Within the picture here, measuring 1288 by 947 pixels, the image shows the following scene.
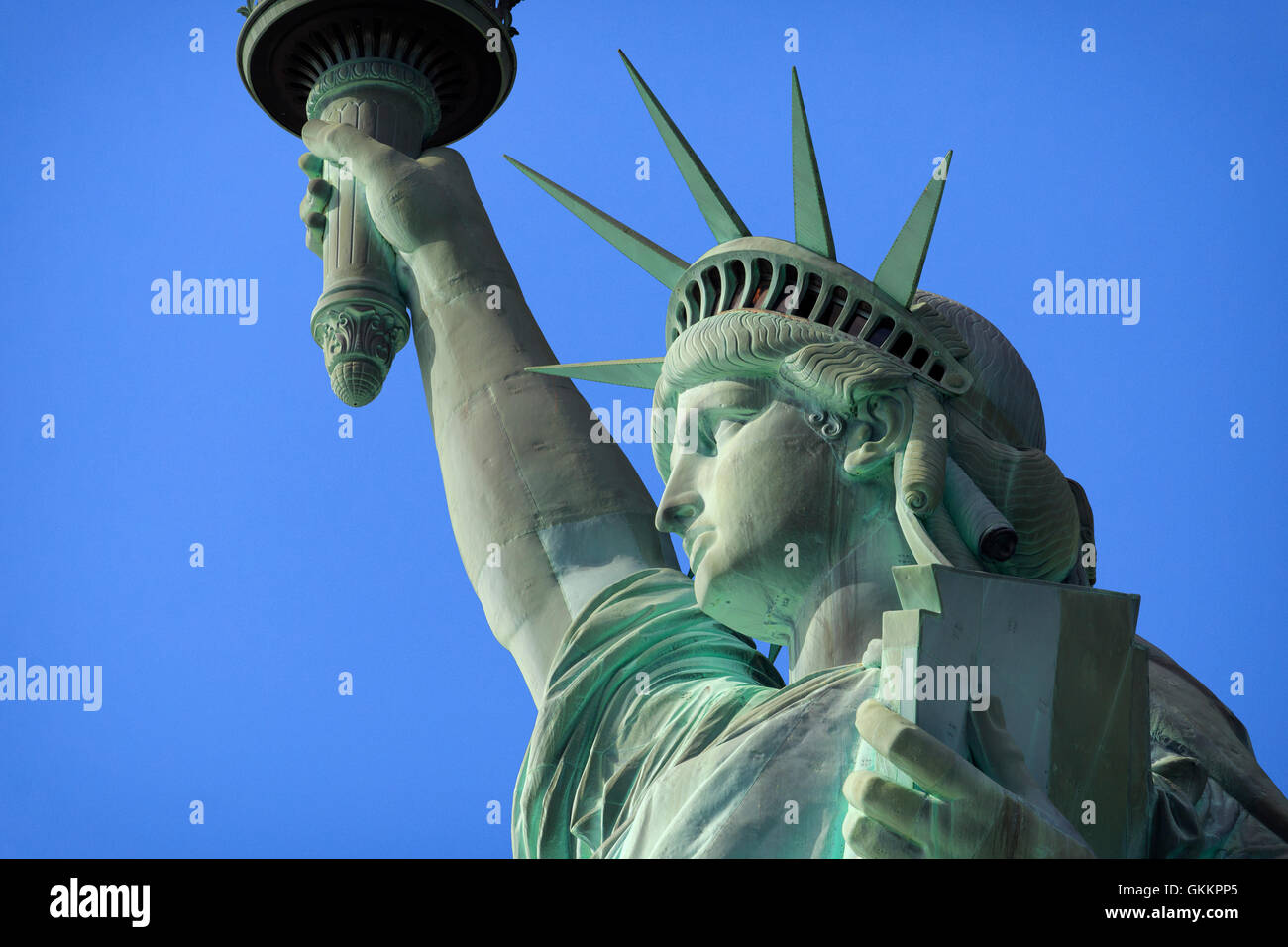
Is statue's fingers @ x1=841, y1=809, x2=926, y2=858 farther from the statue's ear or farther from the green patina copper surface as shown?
the statue's ear

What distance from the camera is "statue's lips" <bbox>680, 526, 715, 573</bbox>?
7.97 metres

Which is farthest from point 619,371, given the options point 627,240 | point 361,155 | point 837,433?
point 361,155

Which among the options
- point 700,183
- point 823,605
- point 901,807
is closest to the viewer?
point 901,807

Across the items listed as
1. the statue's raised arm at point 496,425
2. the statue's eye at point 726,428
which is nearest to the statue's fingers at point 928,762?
the statue's eye at point 726,428

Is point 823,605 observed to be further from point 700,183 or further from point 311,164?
point 311,164

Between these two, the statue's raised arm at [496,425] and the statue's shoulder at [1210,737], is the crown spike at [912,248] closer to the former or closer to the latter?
the statue's shoulder at [1210,737]

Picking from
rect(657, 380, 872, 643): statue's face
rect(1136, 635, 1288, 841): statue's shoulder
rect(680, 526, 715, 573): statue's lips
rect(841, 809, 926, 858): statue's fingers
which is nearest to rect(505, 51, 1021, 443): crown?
rect(657, 380, 872, 643): statue's face

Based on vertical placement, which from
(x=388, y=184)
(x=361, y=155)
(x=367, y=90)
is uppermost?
(x=367, y=90)

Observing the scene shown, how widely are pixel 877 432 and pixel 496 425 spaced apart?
2.98m

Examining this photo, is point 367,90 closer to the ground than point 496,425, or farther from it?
farther from it

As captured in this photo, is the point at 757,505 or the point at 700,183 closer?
the point at 757,505

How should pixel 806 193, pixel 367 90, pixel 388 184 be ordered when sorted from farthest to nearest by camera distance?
pixel 367 90
pixel 388 184
pixel 806 193

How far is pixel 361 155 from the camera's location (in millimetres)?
11156

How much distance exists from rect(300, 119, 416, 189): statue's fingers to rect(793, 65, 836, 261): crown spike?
3.34 metres
